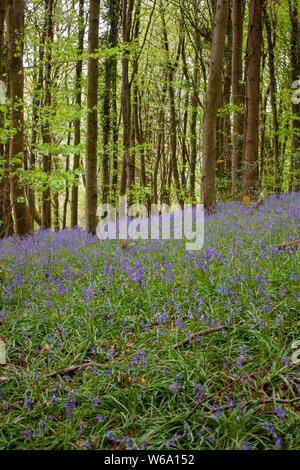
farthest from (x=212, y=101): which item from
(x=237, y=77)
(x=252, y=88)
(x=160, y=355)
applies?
(x=160, y=355)

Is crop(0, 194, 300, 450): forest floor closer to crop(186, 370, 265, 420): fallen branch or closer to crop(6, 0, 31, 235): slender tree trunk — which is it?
crop(186, 370, 265, 420): fallen branch

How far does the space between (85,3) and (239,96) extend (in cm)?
954

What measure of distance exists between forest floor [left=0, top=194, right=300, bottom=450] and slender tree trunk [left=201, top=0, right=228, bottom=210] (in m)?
5.03

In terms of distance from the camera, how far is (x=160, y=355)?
3.22 metres

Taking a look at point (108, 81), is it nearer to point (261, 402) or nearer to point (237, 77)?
point (237, 77)

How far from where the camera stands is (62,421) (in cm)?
270

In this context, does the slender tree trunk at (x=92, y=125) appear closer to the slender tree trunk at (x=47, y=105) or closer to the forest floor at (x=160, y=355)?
the slender tree trunk at (x=47, y=105)

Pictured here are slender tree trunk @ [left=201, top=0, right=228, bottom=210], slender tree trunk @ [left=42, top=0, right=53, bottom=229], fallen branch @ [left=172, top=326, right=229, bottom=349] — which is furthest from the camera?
slender tree trunk @ [left=42, top=0, right=53, bottom=229]

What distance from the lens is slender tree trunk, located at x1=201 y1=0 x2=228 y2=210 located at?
970 cm

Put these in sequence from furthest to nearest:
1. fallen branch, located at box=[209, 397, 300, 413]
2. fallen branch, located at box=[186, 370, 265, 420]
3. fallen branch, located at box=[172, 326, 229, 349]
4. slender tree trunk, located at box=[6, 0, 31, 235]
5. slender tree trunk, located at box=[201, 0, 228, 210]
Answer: slender tree trunk, located at box=[201, 0, 228, 210] < slender tree trunk, located at box=[6, 0, 31, 235] < fallen branch, located at box=[172, 326, 229, 349] < fallen branch, located at box=[186, 370, 265, 420] < fallen branch, located at box=[209, 397, 300, 413]

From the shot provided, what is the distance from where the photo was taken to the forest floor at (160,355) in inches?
95.0

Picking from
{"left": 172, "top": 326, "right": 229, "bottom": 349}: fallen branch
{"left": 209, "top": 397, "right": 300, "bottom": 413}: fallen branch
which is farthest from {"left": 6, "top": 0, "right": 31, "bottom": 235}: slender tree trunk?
{"left": 209, "top": 397, "right": 300, "bottom": 413}: fallen branch

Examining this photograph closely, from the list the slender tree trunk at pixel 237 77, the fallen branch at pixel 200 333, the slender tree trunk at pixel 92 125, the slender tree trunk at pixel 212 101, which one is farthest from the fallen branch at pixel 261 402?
the slender tree trunk at pixel 237 77

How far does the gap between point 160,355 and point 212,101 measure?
8.83 m
